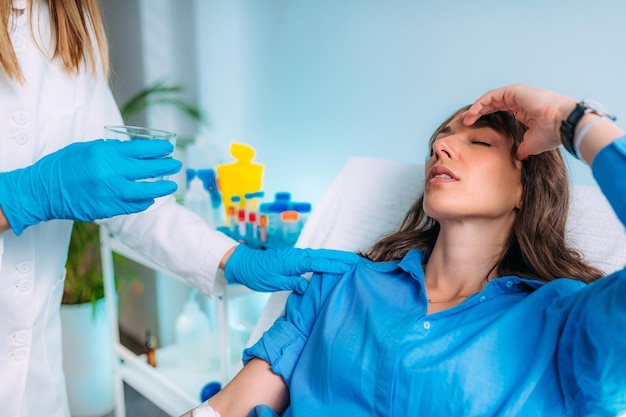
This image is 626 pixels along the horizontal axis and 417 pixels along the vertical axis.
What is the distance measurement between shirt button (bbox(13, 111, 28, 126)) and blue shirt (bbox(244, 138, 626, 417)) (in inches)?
26.9

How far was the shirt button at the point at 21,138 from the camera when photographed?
120cm

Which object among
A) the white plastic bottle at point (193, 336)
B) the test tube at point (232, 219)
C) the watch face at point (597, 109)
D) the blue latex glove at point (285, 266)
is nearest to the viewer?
the watch face at point (597, 109)

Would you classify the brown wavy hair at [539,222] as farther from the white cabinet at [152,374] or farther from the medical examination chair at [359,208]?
the white cabinet at [152,374]

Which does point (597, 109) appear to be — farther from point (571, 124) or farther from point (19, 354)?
point (19, 354)

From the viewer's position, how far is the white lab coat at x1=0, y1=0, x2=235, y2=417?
1210mm

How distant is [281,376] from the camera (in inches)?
47.9

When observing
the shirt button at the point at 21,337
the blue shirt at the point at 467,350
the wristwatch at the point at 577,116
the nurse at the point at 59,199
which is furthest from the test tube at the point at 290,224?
the wristwatch at the point at 577,116

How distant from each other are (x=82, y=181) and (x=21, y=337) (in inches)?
16.3

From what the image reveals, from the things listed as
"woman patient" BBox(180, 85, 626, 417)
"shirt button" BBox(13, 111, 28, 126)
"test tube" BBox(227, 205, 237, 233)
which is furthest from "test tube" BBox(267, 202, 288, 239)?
"shirt button" BBox(13, 111, 28, 126)

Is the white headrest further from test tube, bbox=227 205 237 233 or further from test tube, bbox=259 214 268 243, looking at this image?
test tube, bbox=227 205 237 233

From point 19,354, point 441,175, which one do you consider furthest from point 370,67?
point 19,354

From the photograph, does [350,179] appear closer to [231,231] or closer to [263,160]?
[231,231]

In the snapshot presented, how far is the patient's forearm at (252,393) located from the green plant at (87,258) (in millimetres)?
1388

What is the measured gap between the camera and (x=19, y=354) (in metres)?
1.25
